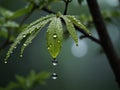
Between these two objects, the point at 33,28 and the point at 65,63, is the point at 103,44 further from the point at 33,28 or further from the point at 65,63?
the point at 65,63

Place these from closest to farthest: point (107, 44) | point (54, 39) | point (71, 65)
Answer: point (54, 39) < point (107, 44) < point (71, 65)

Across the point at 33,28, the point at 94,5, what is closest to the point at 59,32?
the point at 33,28

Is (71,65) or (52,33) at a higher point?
(71,65)

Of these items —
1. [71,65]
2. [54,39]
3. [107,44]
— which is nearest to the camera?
[54,39]

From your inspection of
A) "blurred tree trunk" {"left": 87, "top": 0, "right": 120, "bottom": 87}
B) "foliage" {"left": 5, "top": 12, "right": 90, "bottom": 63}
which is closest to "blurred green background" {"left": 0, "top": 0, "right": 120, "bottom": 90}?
"blurred tree trunk" {"left": 87, "top": 0, "right": 120, "bottom": 87}

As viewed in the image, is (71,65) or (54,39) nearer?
(54,39)

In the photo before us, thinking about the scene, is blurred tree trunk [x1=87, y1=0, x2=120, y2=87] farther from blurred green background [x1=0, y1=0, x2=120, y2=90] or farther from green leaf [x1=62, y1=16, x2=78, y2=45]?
blurred green background [x1=0, y1=0, x2=120, y2=90]

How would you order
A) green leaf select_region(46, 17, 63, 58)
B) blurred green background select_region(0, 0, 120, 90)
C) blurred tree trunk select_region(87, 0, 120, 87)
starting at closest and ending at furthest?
green leaf select_region(46, 17, 63, 58) < blurred tree trunk select_region(87, 0, 120, 87) < blurred green background select_region(0, 0, 120, 90)

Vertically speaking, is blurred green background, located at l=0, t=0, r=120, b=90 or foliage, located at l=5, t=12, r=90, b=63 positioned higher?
blurred green background, located at l=0, t=0, r=120, b=90

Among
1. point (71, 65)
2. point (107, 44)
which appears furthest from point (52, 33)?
point (71, 65)

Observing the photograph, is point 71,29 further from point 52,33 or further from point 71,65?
point 71,65

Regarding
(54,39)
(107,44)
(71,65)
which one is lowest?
(54,39)
